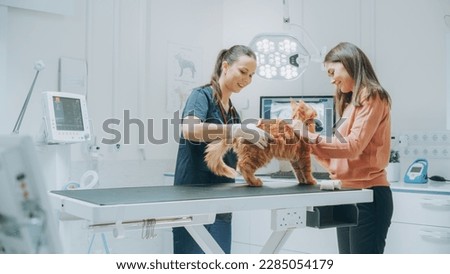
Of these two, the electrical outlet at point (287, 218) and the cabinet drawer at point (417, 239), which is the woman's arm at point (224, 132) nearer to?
the electrical outlet at point (287, 218)

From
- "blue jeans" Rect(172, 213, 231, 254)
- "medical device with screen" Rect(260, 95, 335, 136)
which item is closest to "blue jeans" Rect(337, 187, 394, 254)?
"blue jeans" Rect(172, 213, 231, 254)

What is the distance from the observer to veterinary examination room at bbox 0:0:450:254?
146 centimetres

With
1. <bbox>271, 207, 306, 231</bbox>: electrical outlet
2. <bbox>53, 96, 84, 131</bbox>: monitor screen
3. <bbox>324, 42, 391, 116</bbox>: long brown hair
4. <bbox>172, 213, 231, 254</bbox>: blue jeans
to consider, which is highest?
<bbox>324, 42, 391, 116</bbox>: long brown hair

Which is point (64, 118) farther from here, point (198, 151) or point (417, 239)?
point (417, 239)

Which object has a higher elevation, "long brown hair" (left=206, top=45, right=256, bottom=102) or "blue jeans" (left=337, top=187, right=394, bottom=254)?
"long brown hair" (left=206, top=45, right=256, bottom=102)

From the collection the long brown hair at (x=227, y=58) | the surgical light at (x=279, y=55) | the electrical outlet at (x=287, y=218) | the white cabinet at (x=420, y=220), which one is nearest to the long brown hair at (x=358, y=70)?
the surgical light at (x=279, y=55)

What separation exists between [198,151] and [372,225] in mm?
677

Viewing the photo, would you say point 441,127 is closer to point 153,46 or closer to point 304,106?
point 304,106

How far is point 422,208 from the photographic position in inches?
92.0

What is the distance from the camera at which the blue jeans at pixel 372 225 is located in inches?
66.2

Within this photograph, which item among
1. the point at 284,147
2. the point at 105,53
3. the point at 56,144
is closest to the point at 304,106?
the point at 284,147

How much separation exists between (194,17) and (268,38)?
1.72 metres

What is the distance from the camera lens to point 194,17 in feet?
11.5

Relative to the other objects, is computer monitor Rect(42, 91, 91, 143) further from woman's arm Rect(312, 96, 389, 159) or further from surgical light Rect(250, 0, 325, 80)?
woman's arm Rect(312, 96, 389, 159)
